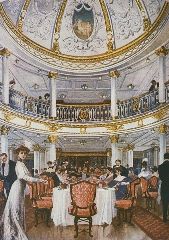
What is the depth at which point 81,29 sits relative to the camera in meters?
10.7

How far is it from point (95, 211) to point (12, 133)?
7.02ft

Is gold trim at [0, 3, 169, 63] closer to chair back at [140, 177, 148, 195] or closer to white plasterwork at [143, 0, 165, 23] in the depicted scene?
white plasterwork at [143, 0, 165, 23]

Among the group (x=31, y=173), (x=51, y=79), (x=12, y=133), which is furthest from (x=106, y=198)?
(x=51, y=79)

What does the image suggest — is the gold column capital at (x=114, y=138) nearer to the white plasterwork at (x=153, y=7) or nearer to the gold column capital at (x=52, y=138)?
the gold column capital at (x=52, y=138)

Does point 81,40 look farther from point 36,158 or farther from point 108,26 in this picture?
point 36,158

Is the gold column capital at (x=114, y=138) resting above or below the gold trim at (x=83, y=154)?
above

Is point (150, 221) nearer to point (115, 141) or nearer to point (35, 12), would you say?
point (115, 141)

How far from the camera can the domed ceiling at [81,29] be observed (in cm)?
929

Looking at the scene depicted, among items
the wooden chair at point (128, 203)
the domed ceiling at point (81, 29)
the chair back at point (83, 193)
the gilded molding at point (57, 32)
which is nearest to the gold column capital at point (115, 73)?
the domed ceiling at point (81, 29)

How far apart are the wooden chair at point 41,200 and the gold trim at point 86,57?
482 cm

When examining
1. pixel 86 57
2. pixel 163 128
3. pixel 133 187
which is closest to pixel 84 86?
pixel 86 57

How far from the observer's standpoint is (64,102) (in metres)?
9.05

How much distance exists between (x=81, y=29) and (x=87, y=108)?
371cm

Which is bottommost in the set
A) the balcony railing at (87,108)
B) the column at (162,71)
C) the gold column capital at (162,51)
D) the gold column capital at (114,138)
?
the gold column capital at (114,138)
